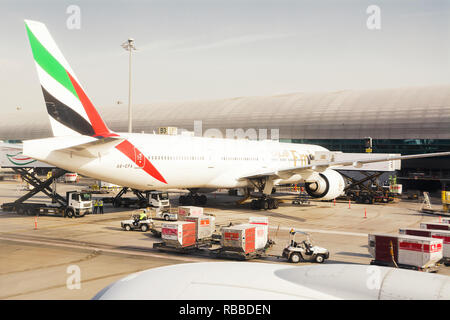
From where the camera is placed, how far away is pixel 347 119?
61.6 metres

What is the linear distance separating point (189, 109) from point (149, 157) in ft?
165

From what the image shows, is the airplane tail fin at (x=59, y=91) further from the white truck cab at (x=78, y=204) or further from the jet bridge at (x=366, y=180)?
the jet bridge at (x=366, y=180)

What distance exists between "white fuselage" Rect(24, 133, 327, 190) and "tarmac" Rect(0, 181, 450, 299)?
284cm

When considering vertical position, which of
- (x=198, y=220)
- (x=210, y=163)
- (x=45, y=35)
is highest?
(x=45, y=35)

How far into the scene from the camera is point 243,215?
1236 inches

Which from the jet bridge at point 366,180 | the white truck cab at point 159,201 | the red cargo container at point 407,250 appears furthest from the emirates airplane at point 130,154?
the red cargo container at point 407,250

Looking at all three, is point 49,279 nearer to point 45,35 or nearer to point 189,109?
point 45,35

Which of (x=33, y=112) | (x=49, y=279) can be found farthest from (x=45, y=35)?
(x=33, y=112)

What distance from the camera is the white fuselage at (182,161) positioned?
2578cm

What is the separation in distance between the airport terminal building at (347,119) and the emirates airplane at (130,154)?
25063 mm

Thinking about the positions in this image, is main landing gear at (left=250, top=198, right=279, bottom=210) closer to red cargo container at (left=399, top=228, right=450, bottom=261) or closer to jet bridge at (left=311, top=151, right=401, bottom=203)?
jet bridge at (left=311, top=151, right=401, bottom=203)

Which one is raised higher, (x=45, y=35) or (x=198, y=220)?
(x=45, y=35)

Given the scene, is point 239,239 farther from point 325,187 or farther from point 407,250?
point 325,187

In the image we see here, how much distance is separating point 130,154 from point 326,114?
42642 millimetres
